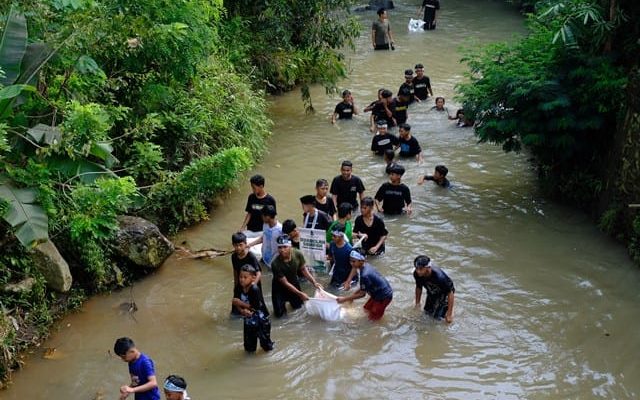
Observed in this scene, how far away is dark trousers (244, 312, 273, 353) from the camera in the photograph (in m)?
8.68

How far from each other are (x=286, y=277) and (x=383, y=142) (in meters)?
6.46

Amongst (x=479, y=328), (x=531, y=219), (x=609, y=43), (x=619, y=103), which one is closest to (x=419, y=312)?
(x=479, y=328)

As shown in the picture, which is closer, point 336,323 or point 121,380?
point 121,380

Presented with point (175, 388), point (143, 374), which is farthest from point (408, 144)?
point (175, 388)

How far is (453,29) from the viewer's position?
2819cm

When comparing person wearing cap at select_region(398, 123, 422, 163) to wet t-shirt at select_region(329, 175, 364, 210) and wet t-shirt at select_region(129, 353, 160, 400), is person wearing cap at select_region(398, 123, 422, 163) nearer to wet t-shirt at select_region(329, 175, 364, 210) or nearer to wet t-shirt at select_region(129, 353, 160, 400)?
wet t-shirt at select_region(329, 175, 364, 210)

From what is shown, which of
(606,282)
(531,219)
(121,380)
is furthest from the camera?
(531,219)

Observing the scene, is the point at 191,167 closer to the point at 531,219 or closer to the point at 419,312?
the point at 419,312

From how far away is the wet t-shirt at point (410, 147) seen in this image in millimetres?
15078

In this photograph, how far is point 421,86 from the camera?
19109mm

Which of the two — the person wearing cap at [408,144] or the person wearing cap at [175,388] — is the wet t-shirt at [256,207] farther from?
the person wearing cap at [408,144]

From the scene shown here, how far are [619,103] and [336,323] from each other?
222 inches

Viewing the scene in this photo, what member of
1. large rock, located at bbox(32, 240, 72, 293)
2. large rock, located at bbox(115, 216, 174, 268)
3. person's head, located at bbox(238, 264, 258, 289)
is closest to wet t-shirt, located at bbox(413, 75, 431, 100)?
large rock, located at bbox(115, 216, 174, 268)

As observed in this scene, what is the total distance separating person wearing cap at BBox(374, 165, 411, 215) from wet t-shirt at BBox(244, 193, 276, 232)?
2300 millimetres
